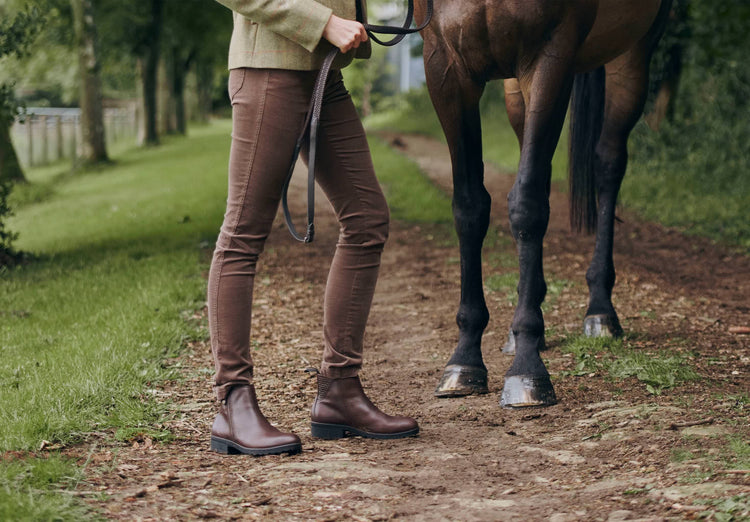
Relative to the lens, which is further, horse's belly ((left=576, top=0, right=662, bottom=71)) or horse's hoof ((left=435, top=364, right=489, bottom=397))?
horse's belly ((left=576, top=0, right=662, bottom=71))

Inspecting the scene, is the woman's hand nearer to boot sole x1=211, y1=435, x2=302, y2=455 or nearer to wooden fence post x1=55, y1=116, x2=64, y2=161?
boot sole x1=211, y1=435, x2=302, y2=455

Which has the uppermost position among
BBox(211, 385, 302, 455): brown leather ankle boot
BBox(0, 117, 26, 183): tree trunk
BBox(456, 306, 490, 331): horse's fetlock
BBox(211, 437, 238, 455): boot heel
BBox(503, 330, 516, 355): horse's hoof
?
BBox(0, 117, 26, 183): tree trunk

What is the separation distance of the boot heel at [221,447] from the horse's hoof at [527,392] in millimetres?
1246

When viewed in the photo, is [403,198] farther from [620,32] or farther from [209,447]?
[209,447]

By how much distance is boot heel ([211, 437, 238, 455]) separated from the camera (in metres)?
3.30

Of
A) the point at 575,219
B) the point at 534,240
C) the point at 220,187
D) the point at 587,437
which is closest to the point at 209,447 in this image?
the point at 587,437

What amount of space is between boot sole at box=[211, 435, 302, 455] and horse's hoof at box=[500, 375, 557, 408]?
1050mm

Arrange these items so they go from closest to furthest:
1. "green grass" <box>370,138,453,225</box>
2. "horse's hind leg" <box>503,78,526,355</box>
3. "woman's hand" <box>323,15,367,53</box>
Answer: "woman's hand" <box>323,15,367,53</box> → "horse's hind leg" <box>503,78,526,355</box> → "green grass" <box>370,138,453,225</box>

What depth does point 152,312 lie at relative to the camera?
589 cm

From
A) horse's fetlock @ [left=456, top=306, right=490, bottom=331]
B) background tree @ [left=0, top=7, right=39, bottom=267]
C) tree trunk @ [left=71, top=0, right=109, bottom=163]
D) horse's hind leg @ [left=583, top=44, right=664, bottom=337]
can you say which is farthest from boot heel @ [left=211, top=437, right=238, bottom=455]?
tree trunk @ [left=71, top=0, right=109, bottom=163]

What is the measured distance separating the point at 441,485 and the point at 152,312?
133 inches

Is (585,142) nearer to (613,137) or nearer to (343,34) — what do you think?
(613,137)

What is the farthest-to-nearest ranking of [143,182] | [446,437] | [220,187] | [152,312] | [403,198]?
[143,182] < [220,187] < [403,198] < [152,312] < [446,437]

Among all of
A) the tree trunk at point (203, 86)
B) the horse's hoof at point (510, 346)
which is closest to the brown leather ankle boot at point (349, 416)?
the horse's hoof at point (510, 346)
